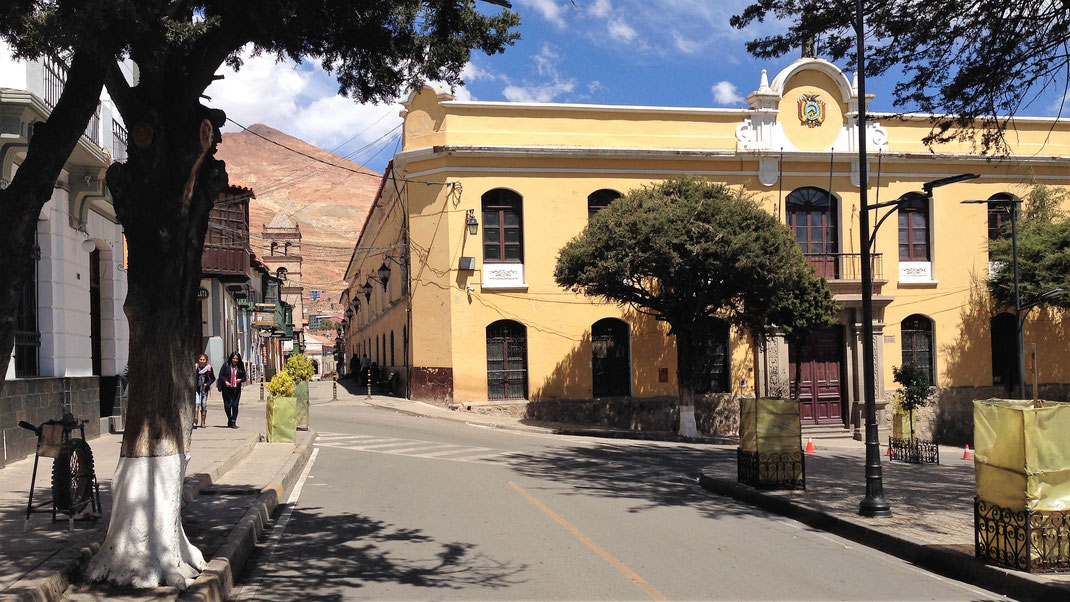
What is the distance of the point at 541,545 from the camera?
9211mm

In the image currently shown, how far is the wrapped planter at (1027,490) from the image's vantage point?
7734mm

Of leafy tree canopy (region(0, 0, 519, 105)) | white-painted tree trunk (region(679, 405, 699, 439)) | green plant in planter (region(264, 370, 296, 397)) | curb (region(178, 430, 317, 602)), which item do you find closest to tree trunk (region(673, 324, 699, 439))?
white-painted tree trunk (region(679, 405, 699, 439))

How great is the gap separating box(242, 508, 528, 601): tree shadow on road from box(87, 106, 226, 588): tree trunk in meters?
0.94

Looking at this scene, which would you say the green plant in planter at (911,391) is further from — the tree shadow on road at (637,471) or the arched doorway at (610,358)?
the arched doorway at (610,358)

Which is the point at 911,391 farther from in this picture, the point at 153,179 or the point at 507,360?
the point at 153,179

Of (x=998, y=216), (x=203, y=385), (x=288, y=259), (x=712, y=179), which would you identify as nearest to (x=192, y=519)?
(x=203, y=385)

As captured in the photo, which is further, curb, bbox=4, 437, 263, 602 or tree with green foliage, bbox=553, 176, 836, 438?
tree with green foliage, bbox=553, 176, 836, 438

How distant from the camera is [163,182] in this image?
7062mm

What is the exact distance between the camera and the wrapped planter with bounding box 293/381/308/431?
20655 millimetres

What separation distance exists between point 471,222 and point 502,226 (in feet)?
4.05

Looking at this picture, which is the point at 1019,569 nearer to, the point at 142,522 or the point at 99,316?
the point at 142,522

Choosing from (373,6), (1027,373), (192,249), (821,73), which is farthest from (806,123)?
(192,249)

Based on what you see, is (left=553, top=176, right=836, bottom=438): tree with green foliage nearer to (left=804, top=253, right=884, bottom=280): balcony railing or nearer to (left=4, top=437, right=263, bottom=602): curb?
(left=804, top=253, right=884, bottom=280): balcony railing

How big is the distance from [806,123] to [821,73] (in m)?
1.83
